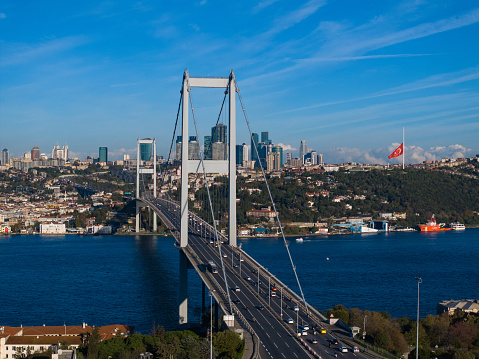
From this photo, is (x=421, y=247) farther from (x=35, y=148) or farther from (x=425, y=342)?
(x=35, y=148)

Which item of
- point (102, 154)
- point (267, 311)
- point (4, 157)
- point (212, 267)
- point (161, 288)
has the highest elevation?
point (102, 154)

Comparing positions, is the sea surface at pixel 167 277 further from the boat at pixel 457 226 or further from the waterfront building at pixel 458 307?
the boat at pixel 457 226

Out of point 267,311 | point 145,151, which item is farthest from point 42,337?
point 145,151

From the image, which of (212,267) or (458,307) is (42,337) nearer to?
(212,267)

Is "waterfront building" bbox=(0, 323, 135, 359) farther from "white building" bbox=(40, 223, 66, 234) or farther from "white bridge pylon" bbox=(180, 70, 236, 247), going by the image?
"white building" bbox=(40, 223, 66, 234)

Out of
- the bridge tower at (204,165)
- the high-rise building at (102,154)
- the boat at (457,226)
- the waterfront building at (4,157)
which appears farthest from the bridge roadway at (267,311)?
the high-rise building at (102,154)
